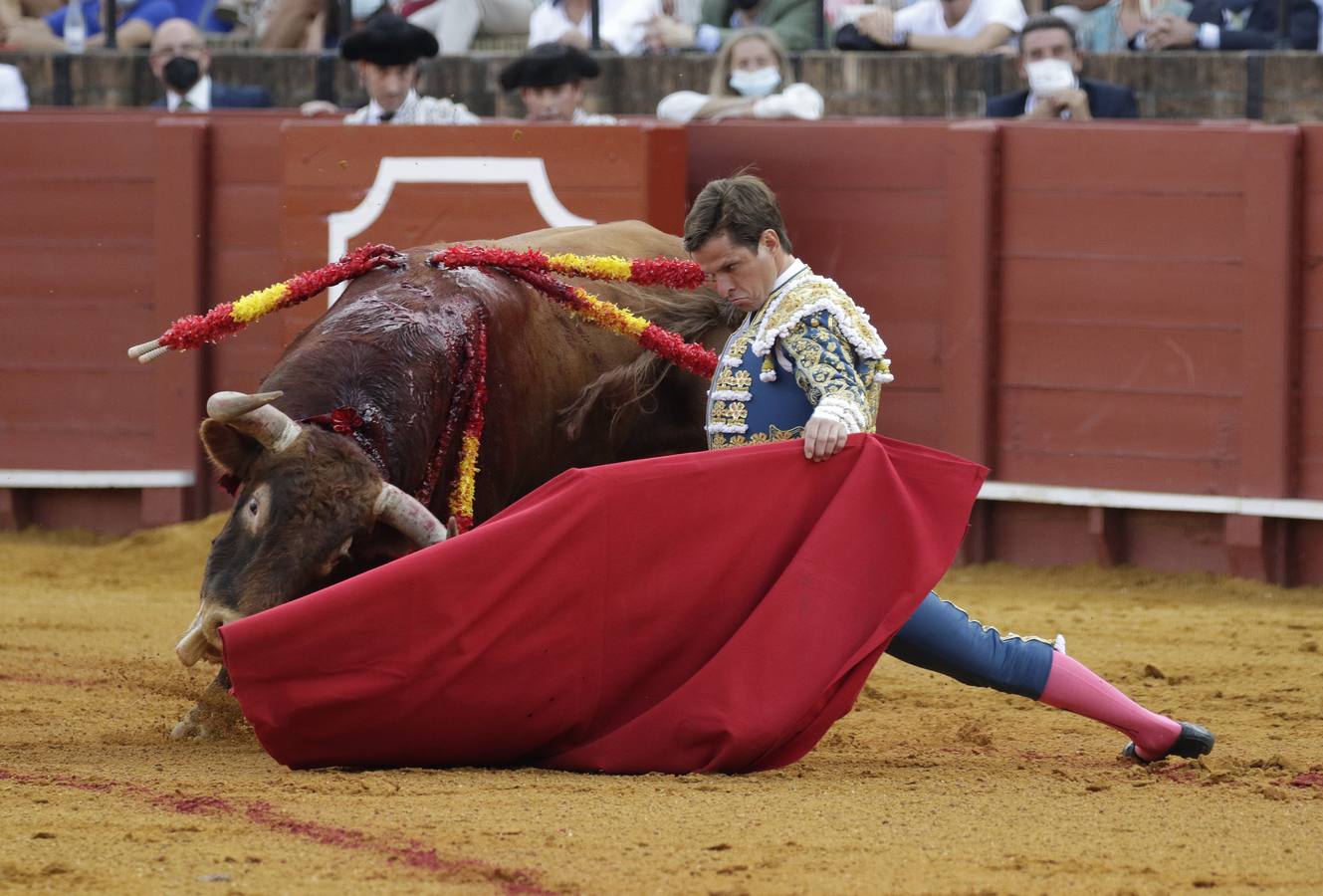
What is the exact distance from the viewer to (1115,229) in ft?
20.9

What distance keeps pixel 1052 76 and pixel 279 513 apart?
13.2ft

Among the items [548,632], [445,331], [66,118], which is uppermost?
[66,118]

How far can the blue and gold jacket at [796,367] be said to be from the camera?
3407mm

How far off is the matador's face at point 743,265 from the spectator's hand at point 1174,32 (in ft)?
14.3

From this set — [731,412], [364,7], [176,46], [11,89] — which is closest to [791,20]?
[364,7]

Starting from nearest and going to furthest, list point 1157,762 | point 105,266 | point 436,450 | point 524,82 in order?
point 1157,762, point 436,450, point 524,82, point 105,266

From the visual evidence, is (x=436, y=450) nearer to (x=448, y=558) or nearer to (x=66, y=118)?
(x=448, y=558)

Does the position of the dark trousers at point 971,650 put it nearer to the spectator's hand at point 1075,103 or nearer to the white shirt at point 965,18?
the spectator's hand at point 1075,103

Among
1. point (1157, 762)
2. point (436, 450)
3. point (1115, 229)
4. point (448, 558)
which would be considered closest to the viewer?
point (448, 558)

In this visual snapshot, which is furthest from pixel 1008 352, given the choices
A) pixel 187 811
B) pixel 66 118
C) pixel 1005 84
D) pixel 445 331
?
pixel 187 811

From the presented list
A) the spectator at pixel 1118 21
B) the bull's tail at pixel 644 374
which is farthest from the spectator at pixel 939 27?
the bull's tail at pixel 644 374

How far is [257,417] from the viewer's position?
3549 millimetres

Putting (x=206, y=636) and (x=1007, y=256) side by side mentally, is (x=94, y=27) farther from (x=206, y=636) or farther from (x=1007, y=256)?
(x=206, y=636)

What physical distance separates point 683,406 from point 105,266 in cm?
338
